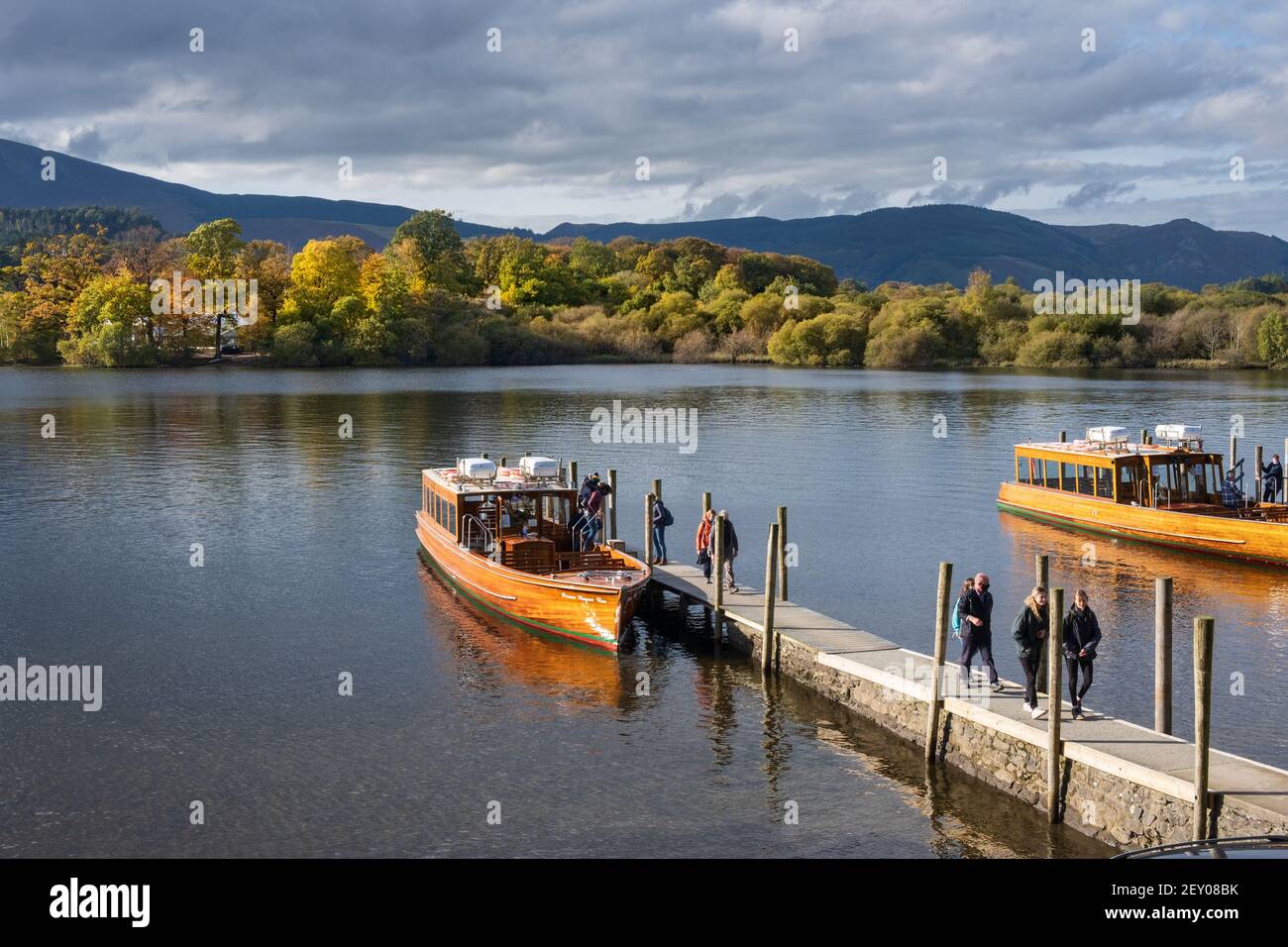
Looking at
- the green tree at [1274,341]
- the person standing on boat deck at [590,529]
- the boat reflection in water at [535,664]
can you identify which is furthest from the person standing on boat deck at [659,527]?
the green tree at [1274,341]

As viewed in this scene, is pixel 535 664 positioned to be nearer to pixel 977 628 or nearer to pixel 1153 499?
pixel 977 628

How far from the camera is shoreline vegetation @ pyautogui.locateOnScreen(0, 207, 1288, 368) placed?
155 metres

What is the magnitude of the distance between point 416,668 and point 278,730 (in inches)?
185

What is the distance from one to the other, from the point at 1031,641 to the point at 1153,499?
26240 millimetres

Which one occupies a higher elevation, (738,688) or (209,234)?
(209,234)

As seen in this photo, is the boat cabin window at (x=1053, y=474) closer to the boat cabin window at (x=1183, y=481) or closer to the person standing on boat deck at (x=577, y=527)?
the boat cabin window at (x=1183, y=481)

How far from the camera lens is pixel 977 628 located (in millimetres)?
22156

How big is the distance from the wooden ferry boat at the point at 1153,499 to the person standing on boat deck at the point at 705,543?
1906 cm

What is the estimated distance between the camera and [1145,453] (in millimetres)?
44750

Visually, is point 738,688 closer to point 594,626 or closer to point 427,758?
point 594,626

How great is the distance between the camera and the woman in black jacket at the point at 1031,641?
20578mm

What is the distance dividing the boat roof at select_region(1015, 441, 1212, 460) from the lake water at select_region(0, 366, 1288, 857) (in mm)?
3436

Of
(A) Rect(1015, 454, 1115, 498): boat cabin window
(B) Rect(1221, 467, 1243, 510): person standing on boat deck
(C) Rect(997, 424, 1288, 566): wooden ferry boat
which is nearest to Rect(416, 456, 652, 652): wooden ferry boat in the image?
(C) Rect(997, 424, 1288, 566): wooden ferry boat
